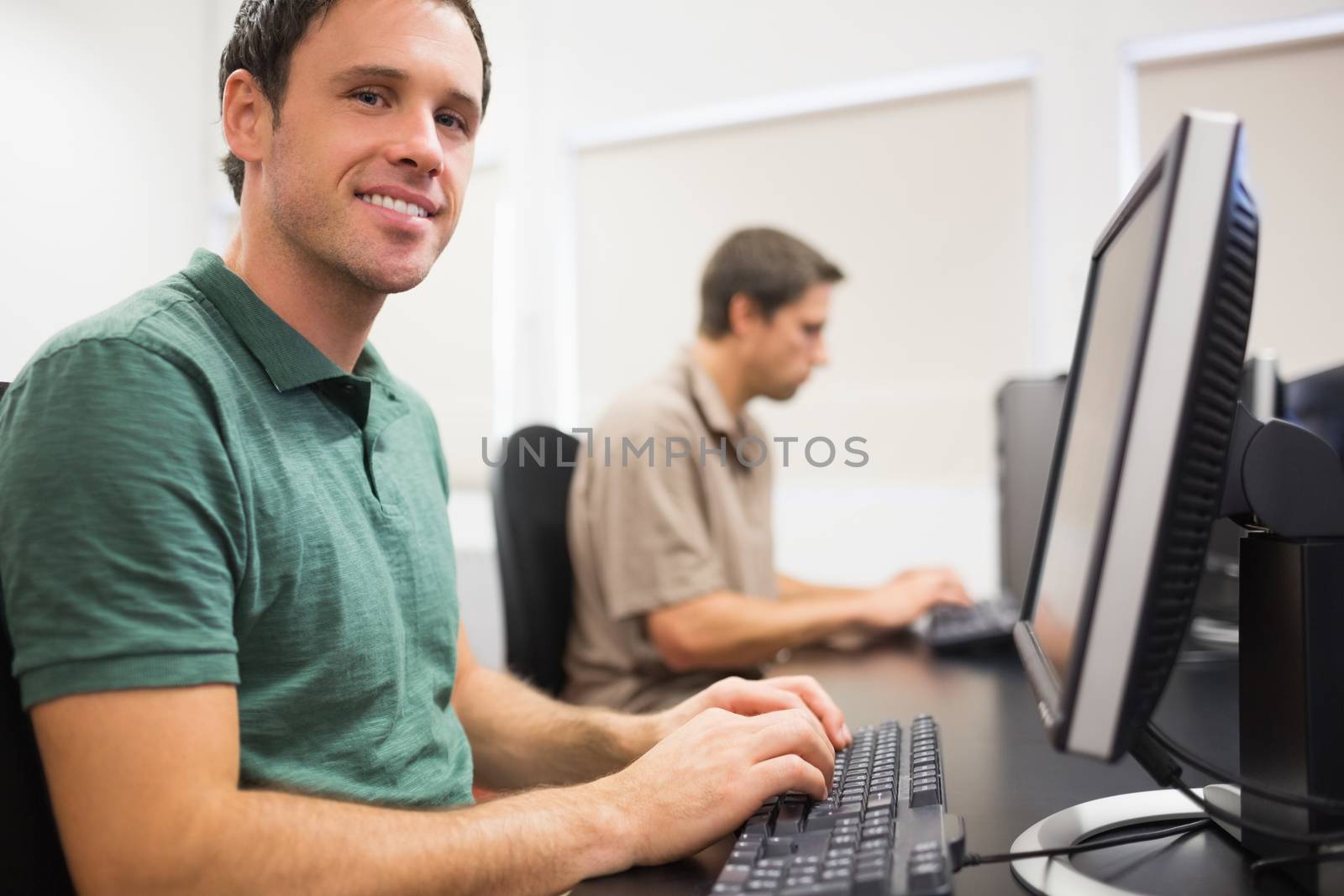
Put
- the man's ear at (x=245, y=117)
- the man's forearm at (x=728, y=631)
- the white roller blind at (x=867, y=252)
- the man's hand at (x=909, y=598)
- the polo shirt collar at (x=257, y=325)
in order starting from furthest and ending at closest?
the white roller blind at (x=867, y=252) < the man's hand at (x=909, y=598) < the man's forearm at (x=728, y=631) < the man's ear at (x=245, y=117) < the polo shirt collar at (x=257, y=325)

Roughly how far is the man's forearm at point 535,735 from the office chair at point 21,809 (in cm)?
44

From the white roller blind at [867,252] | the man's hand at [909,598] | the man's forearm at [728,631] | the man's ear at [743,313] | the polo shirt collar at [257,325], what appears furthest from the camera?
the white roller blind at [867,252]

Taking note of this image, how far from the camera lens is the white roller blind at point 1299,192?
2361 mm

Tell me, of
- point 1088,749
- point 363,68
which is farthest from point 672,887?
point 363,68

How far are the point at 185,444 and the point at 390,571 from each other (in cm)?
24

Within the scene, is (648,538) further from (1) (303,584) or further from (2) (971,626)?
(1) (303,584)

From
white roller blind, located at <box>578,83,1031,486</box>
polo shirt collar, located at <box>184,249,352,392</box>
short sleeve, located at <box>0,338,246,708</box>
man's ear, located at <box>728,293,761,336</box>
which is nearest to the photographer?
short sleeve, located at <box>0,338,246,708</box>

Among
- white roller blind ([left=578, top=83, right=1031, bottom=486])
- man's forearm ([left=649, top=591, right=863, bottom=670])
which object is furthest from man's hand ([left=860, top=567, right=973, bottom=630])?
white roller blind ([left=578, top=83, right=1031, bottom=486])

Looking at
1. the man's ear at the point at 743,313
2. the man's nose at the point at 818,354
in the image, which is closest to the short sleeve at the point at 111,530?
the man's ear at the point at 743,313

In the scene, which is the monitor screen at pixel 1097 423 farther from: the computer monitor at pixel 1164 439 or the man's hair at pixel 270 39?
the man's hair at pixel 270 39

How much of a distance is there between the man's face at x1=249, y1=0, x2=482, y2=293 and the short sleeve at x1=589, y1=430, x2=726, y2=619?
72 cm

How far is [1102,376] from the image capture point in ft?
2.07

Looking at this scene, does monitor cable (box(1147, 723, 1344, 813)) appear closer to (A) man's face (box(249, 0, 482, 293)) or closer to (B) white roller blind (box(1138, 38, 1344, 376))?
(A) man's face (box(249, 0, 482, 293))

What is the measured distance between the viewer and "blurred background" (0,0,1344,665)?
2391 mm
